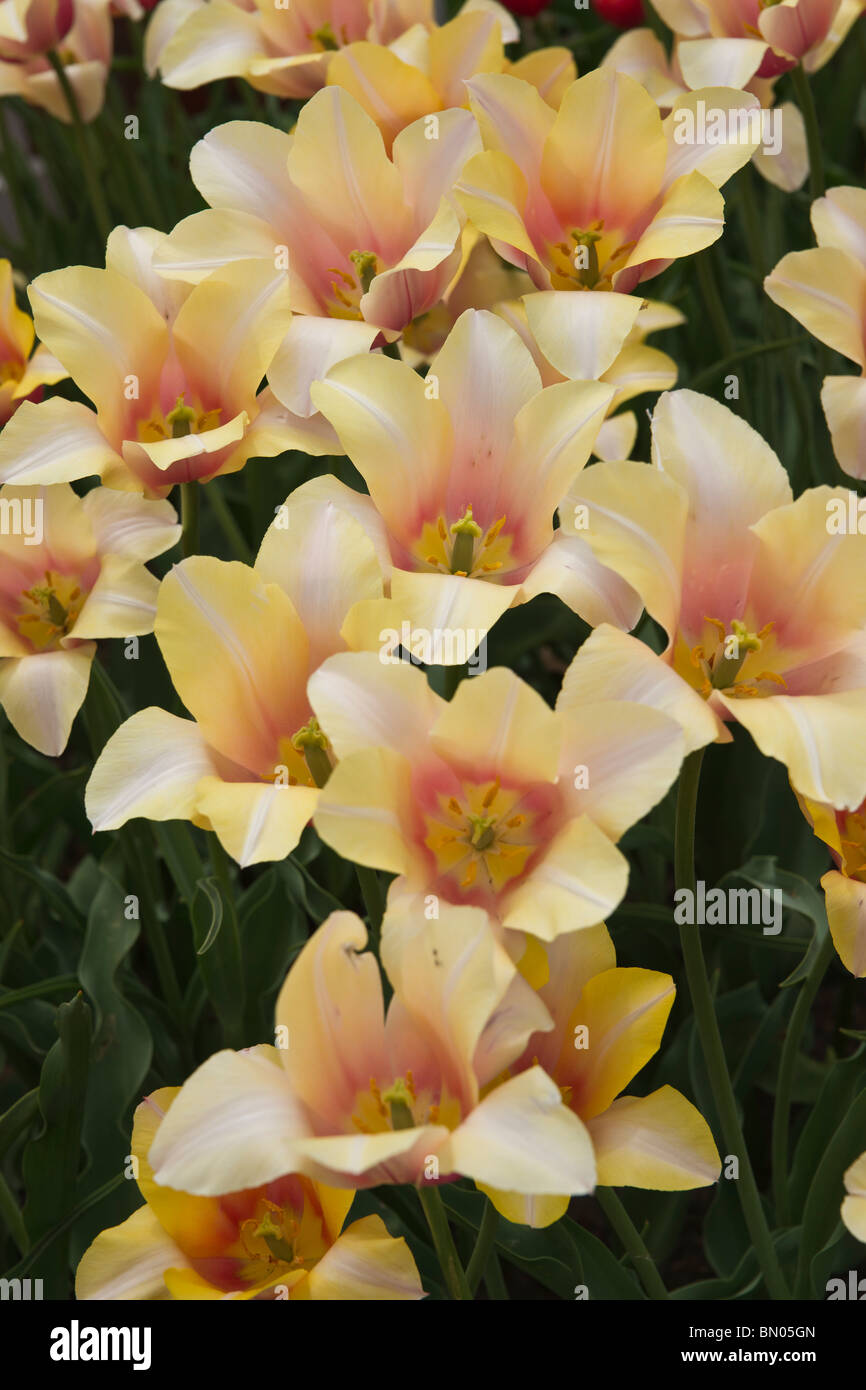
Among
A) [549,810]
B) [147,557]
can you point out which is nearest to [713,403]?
[549,810]

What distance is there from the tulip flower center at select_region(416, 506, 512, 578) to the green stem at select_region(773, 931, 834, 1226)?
405 mm

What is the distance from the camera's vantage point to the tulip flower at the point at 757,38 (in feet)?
4.63

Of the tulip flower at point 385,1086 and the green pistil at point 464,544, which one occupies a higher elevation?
the green pistil at point 464,544

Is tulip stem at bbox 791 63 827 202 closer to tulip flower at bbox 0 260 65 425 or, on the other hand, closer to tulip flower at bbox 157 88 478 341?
tulip flower at bbox 157 88 478 341

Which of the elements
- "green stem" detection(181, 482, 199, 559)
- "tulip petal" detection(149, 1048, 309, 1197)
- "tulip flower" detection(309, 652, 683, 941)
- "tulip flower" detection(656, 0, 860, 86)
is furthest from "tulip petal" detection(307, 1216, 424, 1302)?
"tulip flower" detection(656, 0, 860, 86)

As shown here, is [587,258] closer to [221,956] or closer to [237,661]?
[237,661]

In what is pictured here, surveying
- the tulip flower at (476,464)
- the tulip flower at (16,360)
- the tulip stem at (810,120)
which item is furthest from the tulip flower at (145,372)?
the tulip stem at (810,120)

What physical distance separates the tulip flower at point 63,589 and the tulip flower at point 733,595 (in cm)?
41

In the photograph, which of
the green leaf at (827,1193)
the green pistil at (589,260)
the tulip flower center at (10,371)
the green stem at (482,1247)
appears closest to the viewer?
the green stem at (482,1247)

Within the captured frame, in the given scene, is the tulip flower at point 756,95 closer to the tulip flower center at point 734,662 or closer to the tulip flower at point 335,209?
the tulip flower at point 335,209

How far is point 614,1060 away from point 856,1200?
0.60ft

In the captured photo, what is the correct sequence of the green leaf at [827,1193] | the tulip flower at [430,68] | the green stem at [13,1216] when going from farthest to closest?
the tulip flower at [430,68] < the green stem at [13,1216] < the green leaf at [827,1193]

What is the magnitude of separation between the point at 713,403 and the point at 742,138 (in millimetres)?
345

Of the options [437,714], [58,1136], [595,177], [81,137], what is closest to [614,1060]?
[437,714]
